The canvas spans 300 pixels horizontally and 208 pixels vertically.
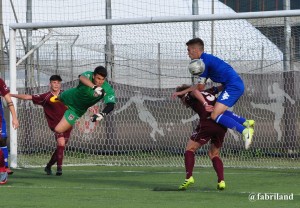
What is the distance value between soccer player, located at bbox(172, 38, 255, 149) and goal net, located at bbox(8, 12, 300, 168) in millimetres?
5298

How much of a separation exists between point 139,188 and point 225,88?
6.78ft

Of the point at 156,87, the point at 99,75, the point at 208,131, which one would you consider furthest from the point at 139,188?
the point at 156,87

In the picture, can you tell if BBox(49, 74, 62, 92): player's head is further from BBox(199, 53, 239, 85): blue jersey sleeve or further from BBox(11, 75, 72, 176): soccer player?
BBox(199, 53, 239, 85): blue jersey sleeve

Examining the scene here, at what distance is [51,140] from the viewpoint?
64.6 ft

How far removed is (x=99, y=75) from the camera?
1357 centimetres

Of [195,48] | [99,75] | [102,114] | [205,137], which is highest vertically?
[195,48]

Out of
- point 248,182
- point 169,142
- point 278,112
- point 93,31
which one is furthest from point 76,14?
point 248,182

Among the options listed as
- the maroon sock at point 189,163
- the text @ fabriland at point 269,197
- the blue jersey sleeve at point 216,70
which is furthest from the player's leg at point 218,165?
the blue jersey sleeve at point 216,70

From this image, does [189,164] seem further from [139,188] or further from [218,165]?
[139,188]

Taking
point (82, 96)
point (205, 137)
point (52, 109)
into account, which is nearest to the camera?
point (205, 137)

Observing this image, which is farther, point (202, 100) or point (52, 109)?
point (52, 109)

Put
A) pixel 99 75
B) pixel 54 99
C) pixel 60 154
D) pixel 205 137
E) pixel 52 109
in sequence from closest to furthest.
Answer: pixel 205 137
pixel 99 75
pixel 60 154
pixel 54 99
pixel 52 109

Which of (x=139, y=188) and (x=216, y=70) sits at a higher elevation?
(x=216, y=70)

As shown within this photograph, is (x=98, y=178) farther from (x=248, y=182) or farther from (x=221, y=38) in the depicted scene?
(x=221, y=38)
